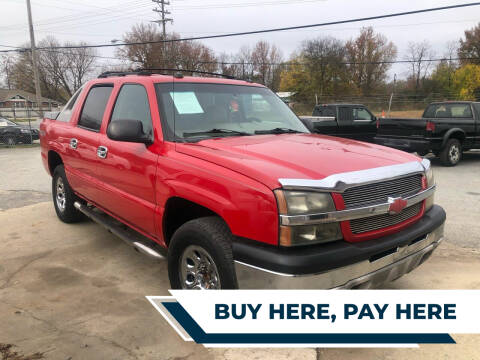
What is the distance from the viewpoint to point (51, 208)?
20.9 feet

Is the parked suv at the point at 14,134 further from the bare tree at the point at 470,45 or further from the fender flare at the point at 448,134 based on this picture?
the bare tree at the point at 470,45

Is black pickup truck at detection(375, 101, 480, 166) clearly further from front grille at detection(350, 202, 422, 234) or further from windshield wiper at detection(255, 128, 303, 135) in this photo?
front grille at detection(350, 202, 422, 234)

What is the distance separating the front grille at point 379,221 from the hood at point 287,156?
1.10 feet

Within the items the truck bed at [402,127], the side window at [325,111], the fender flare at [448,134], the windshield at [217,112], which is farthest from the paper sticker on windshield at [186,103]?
the side window at [325,111]

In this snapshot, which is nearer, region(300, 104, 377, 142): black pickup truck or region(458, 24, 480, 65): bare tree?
region(300, 104, 377, 142): black pickup truck

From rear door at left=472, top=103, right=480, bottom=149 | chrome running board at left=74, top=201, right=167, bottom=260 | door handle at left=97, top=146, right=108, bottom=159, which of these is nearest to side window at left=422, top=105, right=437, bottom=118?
rear door at left=472, top=103, right=480, bottom=149

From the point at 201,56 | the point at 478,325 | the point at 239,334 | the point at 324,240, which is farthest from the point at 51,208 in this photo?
the point at 201,56

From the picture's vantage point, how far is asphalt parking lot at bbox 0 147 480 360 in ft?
8.61

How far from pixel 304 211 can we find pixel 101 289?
2.24 m

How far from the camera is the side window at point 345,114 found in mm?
12701

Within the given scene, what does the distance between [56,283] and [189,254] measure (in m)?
1.65

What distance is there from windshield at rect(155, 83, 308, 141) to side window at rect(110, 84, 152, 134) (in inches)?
7.0

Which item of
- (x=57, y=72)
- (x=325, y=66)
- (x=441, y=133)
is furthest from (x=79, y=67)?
(x=441, y=133)

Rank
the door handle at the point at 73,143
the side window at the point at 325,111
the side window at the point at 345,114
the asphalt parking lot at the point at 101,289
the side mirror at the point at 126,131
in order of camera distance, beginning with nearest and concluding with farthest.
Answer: the asphalt parking lot at the point at 101,289
the side mirror at the point at 126,131
the door handle at the point at 73,143
the side window at the point at 345,114
the side window at the point at 325,111
